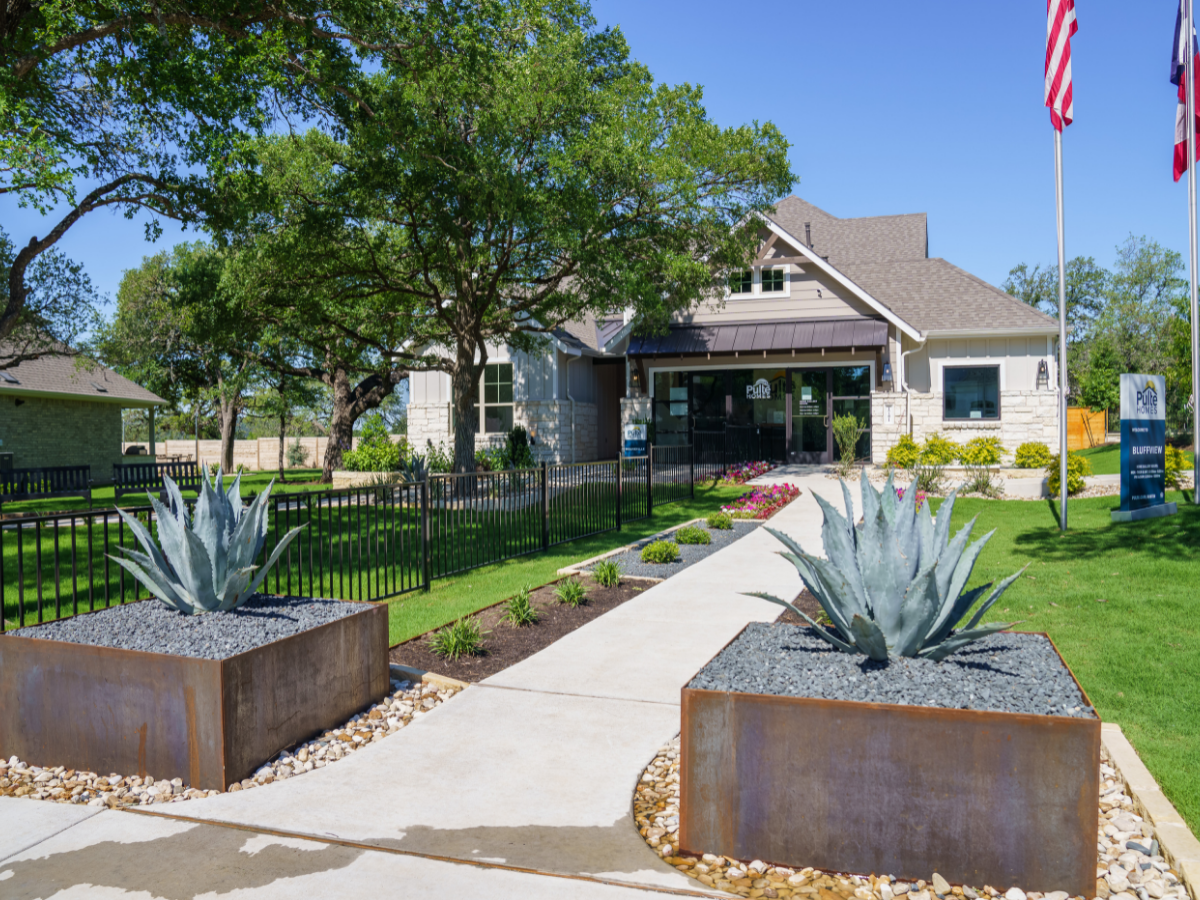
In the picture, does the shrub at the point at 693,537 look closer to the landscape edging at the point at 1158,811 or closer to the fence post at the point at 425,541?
the fence post at the point at 425,541

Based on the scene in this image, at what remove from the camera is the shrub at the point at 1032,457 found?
18.4m

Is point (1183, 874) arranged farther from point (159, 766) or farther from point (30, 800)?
point (30, 800)

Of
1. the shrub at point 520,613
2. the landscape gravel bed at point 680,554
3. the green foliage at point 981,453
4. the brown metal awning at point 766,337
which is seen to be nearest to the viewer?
the shrub at point 520,613

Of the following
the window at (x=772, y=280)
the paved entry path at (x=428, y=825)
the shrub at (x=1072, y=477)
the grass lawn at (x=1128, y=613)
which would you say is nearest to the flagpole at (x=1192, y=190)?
the grass lawn at (x=1128, y=613)

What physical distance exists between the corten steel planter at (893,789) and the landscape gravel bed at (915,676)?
0.45 ft

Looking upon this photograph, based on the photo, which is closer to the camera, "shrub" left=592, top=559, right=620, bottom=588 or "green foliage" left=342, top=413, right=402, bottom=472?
"shrub" left=592, top=559, right=620, bottom=588

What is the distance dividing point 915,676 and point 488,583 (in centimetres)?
606

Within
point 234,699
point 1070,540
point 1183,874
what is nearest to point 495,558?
point 234,699

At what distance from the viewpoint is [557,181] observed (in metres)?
13.5

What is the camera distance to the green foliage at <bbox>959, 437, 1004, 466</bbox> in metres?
19.1

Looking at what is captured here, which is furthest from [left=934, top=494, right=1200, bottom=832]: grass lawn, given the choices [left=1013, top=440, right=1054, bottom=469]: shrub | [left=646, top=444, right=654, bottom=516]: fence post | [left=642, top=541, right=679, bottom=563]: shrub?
[left=1013, top=440, right=1054, bottom=469]: shrub

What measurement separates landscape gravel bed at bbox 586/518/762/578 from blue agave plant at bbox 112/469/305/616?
4987mm

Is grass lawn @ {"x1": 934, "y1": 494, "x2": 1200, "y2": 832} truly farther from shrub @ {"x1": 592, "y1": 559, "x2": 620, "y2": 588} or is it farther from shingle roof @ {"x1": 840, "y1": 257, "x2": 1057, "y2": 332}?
shingle roof @ {"x1": 840, "y1": 257, "x2": 1057, "y2": 332}

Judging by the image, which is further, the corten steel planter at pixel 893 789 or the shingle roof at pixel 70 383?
the shingle roof at pixel 70 383
